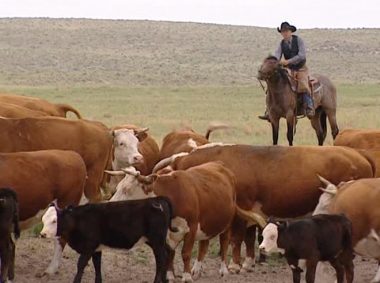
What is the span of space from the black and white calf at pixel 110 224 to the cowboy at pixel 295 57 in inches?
324

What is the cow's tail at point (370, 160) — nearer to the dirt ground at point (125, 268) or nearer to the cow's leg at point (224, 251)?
the dirt ground at point (125, 268)

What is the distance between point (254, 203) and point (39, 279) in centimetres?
232

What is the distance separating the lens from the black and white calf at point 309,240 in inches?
333

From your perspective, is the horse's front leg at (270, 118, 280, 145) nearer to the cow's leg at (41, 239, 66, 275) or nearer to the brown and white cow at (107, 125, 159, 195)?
the brown and white cow at (107, 125, 159, 195)

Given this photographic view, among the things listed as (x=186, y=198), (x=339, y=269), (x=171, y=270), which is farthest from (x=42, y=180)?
(x=339, y=269)

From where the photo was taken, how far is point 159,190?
9.51 meters

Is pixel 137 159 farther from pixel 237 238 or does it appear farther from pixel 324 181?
pixel 324 181

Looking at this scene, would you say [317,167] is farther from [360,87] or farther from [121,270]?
[360,87]

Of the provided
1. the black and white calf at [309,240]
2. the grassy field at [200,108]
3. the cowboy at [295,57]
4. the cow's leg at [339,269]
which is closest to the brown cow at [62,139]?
the black and white calf at [309,240]

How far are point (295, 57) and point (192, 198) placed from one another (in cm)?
759

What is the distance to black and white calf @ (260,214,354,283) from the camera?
8.46m

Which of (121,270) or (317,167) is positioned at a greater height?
(317,167)

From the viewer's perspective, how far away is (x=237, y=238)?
1049cm

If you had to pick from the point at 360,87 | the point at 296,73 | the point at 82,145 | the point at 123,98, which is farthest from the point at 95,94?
the point at 82,145
